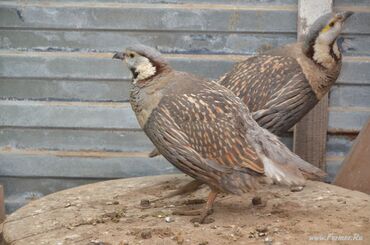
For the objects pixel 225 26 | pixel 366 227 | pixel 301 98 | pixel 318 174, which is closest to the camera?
pixel 366 227

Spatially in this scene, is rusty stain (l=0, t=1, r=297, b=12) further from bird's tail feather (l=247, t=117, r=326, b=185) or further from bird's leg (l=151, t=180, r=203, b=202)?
bird's tail feather (l=247, t=117, r=326, b=185)

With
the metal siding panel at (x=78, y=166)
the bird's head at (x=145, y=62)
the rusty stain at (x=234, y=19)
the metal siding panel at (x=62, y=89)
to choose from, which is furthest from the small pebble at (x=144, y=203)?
the rusty stain at (x=234, y=19)

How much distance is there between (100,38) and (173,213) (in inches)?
72.7

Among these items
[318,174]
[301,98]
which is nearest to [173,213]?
[318,174]

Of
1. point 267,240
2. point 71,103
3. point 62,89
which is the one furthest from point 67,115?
point 267,240

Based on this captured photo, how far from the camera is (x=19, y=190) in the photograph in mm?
5379

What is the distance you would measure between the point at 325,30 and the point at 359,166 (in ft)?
3.01

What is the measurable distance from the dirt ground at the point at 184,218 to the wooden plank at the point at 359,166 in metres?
0.35

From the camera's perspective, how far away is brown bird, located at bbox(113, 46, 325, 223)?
11.8 ft

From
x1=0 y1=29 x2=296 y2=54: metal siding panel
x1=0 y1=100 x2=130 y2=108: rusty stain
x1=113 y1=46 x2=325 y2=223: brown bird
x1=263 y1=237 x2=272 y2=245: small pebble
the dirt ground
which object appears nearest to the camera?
x1=263 y1=237 x2=272 y2=245: small pebble

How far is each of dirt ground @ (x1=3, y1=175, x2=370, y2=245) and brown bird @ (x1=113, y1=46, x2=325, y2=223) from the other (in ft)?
0.63

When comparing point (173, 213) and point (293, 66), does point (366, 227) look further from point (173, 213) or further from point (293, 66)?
point (293, 66)

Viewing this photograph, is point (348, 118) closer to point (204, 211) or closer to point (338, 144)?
point (338, 144)

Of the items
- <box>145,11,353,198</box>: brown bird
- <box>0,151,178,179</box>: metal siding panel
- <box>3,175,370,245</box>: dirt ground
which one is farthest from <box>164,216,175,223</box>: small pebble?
<box>0,151,178,179</box>: metal siding panel
